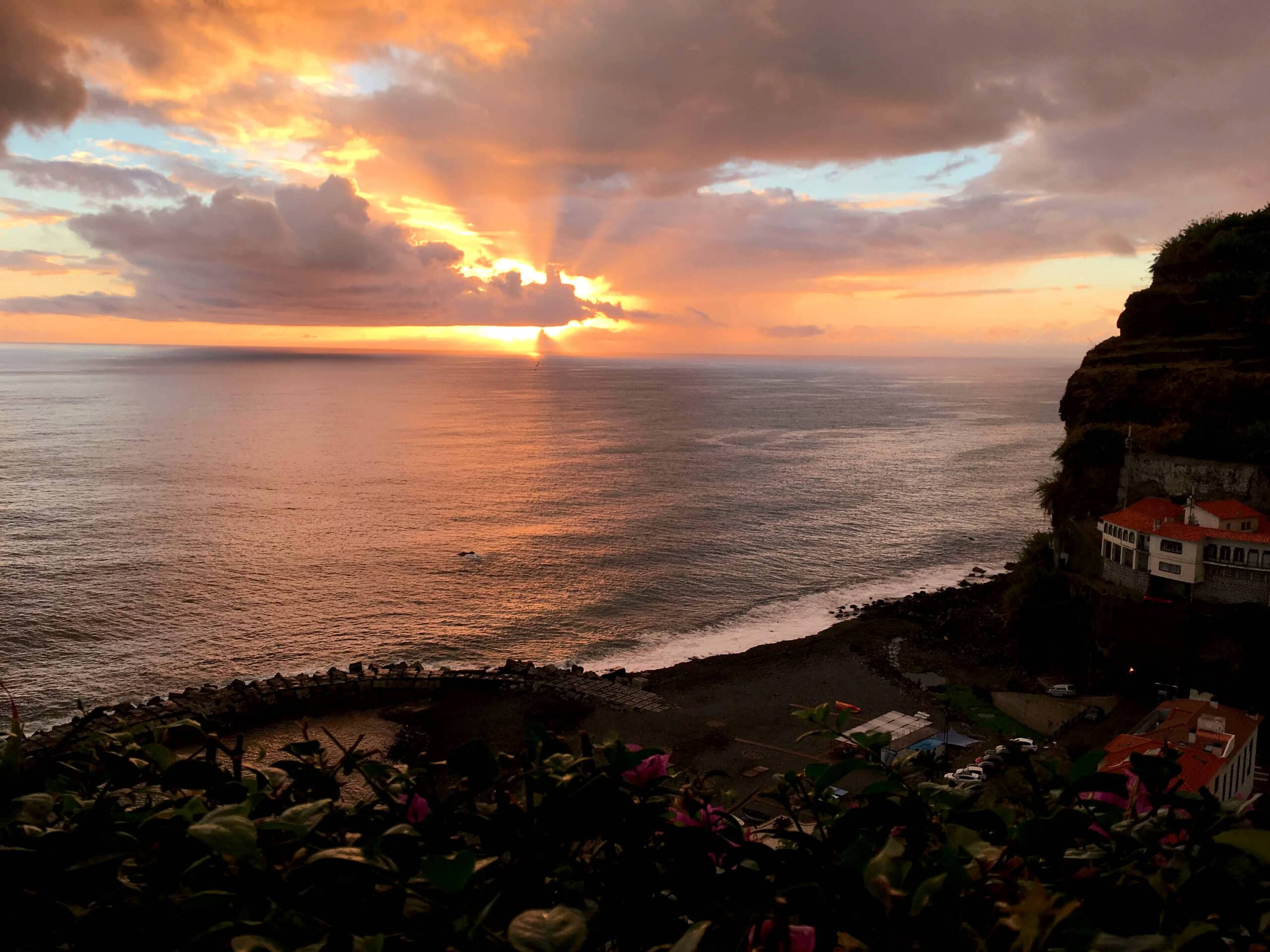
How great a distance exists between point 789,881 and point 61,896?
2.23 m

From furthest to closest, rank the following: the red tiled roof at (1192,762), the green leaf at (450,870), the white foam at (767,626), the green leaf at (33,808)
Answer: the white foam at (767,626) < the red tiled roof at (1192,762) < the green leaf at (33,808) < the green leaf at (450,870)

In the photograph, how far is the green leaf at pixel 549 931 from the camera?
201 centimetres

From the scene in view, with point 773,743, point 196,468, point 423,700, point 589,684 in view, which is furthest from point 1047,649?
point 196,468

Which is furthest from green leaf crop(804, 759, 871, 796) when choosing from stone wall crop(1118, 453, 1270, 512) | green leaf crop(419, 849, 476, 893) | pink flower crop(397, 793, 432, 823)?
stone wall crop(1118, 453, 1270, 512)

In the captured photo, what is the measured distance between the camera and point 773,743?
30.5 m

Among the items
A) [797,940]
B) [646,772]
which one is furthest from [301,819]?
[797,940]

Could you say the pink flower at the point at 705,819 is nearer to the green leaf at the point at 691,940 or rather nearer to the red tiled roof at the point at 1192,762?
the green leaf at the point at 691,940

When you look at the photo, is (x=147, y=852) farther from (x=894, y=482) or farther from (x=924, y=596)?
(x=894, y=482)

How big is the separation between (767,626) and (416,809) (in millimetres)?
43043

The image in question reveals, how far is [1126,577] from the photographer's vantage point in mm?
32688

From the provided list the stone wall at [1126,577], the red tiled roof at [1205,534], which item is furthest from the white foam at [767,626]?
the red tiled roof at [1205,534]

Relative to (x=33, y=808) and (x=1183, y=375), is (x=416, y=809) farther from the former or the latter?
(x=1183, y=375)

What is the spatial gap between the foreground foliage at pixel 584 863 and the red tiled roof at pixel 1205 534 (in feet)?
106

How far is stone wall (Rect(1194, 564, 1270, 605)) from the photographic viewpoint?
29.5m
